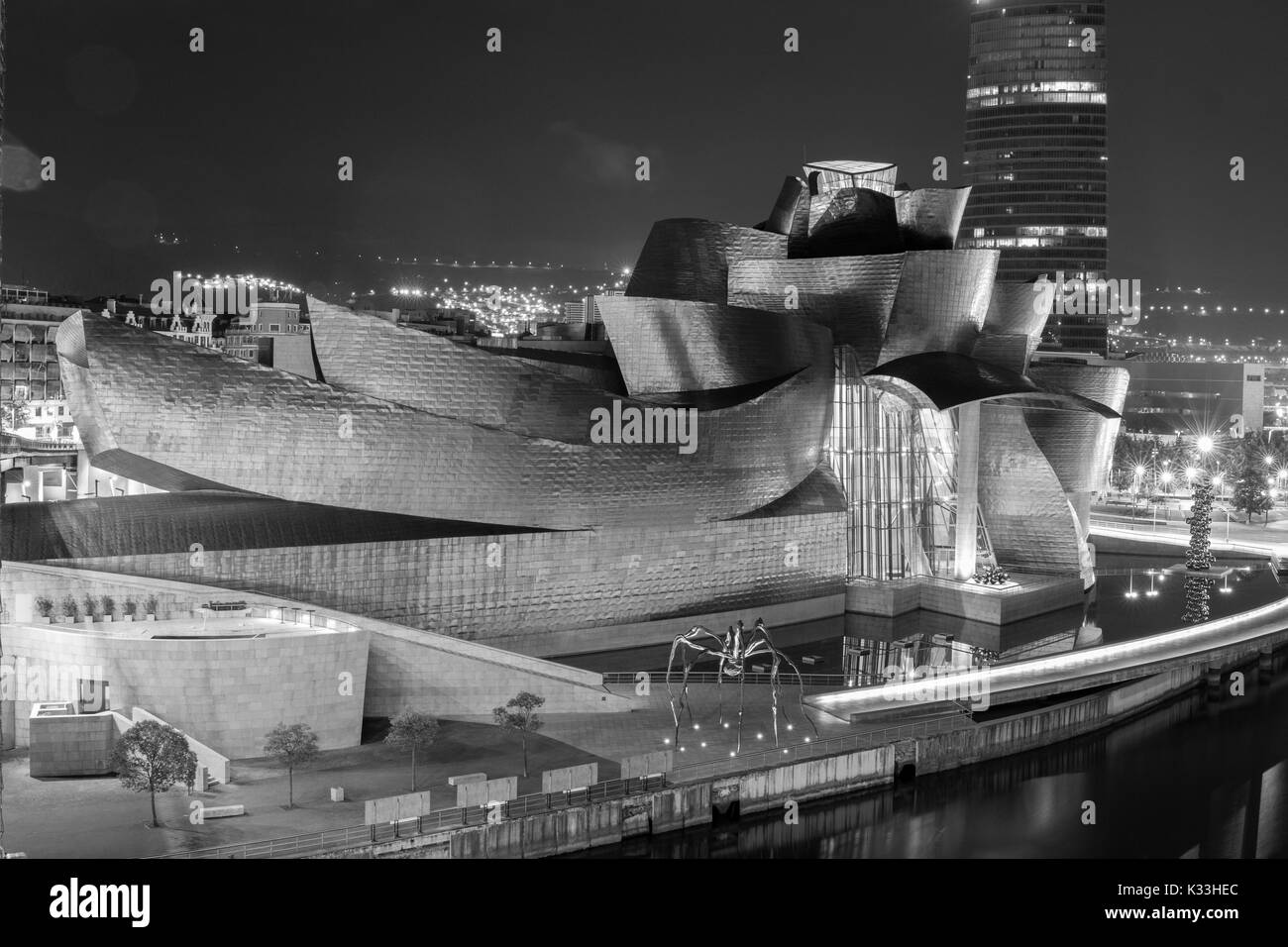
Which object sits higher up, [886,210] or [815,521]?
[886,210]

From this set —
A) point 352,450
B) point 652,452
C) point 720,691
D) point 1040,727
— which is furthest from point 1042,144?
point 720,691

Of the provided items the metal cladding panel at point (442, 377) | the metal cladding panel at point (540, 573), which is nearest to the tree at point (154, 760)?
the metal cladding panel at point (540, 573)

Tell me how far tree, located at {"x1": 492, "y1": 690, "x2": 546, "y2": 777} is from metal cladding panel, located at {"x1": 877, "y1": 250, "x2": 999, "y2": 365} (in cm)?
1613

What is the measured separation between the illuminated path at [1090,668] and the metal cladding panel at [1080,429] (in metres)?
7.41

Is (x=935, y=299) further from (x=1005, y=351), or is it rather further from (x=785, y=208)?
(x=785, y=208)

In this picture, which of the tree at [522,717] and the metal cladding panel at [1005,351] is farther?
the metal cladding panel at [1005,351]

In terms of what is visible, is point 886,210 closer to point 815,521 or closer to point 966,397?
point 966,397

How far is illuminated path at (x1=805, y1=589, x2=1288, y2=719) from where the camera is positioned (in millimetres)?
22359

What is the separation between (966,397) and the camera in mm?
29672

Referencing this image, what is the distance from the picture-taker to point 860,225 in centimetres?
3434

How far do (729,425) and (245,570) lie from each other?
1102cm

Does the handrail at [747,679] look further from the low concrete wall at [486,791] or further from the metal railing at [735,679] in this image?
the low concrete wall at [486,791]

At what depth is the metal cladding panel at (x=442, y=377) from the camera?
2502 centimetres
